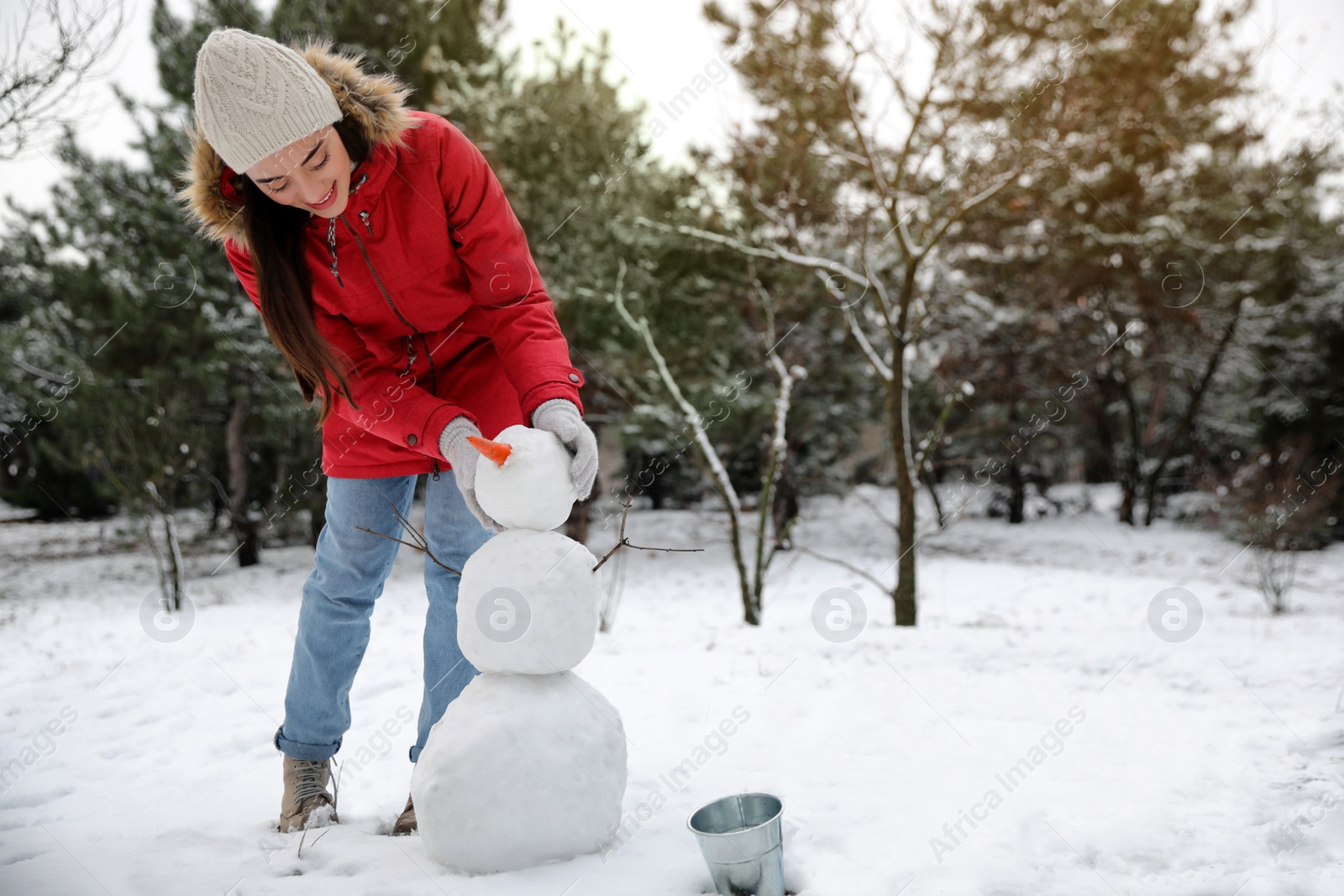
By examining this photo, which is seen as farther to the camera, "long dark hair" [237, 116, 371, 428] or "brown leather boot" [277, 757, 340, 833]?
"brown leather boot" [277, 757, 340, 833]

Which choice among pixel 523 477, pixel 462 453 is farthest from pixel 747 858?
pixel 462 453

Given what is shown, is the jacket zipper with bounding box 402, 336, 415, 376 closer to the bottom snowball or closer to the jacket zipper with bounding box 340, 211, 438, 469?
the jacket zipper with bounding box 340, 211, 438, 469

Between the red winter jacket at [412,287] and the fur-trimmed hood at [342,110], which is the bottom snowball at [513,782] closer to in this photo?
the red winter jacket at [412,287]

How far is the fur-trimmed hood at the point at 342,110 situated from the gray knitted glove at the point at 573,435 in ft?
2.13

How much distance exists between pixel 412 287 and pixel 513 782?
1.02 meters

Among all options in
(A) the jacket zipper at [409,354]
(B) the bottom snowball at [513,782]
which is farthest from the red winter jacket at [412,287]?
(B) the bottom snowball at [513,782]

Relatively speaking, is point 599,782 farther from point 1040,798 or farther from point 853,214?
point 853,214

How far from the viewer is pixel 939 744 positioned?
2.21 meters

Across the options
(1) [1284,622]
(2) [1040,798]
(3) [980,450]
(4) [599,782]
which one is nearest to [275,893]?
(4) [599,782]

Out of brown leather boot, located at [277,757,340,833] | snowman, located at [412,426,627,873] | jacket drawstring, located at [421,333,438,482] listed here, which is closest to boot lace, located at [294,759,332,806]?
brown leather boot, located at [277,757,340,833]

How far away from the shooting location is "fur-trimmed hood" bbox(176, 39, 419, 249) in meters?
1.61

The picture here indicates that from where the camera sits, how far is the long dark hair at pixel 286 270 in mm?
1613

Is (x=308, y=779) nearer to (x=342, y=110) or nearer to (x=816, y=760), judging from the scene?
(x=816, y=760)

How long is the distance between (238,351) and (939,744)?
26.7 feet
